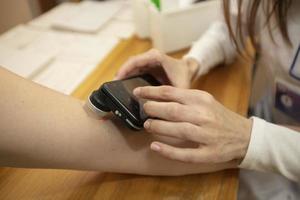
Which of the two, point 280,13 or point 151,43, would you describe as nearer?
point 280,13

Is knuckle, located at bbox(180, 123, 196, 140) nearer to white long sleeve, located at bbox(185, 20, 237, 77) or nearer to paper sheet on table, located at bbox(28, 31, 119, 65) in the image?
white long sleeve, located at bbox(185, 20, 237, 77)

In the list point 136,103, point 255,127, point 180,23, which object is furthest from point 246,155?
point 180,23

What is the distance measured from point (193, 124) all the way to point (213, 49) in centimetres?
37

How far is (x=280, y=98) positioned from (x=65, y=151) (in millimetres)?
453

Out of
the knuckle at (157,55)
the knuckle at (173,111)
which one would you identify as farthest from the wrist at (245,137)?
the knuckle at (157,55)

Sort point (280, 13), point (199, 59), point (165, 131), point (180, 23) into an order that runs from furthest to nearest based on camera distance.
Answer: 1. point (180, 23)
2. point (199, 59)
3. point (280, 13)
4. point (165, 131)

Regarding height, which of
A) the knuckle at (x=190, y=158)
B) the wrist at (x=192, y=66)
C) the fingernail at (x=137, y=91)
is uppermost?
the fingernail at (x=137, y=91)

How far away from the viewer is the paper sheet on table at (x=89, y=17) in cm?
97

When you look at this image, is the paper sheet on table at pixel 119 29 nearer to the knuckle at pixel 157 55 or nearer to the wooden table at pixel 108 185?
the knuckle at pixel 157 55

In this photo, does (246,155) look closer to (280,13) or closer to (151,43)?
(280,13)

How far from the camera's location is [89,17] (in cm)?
103

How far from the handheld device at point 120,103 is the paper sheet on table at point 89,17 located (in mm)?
536

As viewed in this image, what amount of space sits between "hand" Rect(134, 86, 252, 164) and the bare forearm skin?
0.20 feet

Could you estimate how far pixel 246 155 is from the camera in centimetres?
47
